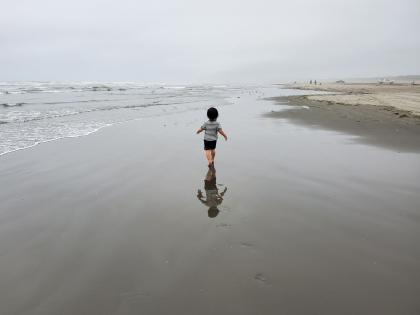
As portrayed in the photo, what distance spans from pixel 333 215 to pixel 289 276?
215 centimetres

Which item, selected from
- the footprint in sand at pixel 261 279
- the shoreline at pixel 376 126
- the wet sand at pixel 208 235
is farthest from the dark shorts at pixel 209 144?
the shoreline at pixel 376 126

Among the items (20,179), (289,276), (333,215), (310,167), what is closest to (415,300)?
(289,276)

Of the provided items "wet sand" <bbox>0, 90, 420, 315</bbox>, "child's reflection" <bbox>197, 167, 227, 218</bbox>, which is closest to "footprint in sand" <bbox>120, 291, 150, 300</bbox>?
"wet sand" <bbox>0, 90, 420, 315</bbox>

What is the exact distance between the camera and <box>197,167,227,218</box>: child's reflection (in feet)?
19.3

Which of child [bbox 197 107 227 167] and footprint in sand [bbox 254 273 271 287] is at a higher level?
child [bbox 197 107 227 167]

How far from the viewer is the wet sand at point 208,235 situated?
3479 mm

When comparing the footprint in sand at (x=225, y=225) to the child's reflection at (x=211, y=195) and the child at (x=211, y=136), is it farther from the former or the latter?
the child at (x=211, y=136)

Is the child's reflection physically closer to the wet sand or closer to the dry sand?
the wet sand

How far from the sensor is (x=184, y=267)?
159 inches

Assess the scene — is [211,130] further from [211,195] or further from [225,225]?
A: [225,225]

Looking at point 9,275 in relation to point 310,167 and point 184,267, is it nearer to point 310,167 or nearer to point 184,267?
point 184,267

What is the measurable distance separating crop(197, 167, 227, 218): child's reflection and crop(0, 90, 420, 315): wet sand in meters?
0.08

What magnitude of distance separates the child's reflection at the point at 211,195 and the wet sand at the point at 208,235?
8cm

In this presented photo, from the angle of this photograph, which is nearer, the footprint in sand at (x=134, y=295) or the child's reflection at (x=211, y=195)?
the footprint in sand at (x=134, y=295)
